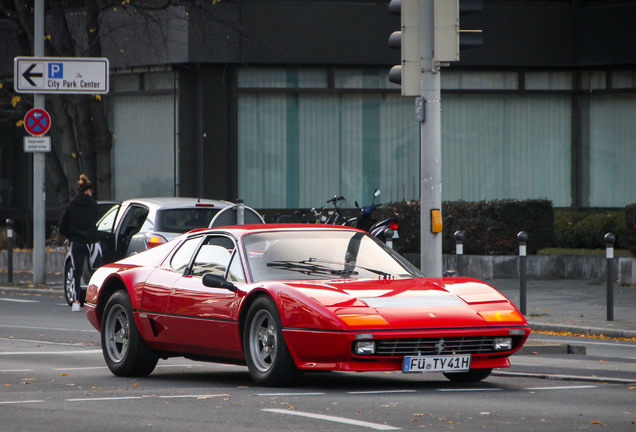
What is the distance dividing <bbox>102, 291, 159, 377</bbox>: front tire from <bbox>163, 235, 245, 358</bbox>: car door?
496 mm

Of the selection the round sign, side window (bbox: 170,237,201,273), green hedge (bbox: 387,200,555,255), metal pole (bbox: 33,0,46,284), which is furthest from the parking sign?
side window (bbox: 170,237,201,273)

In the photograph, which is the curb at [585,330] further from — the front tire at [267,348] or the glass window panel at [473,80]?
the glass window panel at [473,80]

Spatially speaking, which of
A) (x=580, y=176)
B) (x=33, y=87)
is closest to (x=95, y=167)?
(x=33, y=87)

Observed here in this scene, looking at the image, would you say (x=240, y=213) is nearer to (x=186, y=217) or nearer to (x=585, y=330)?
(x=186, y=217)

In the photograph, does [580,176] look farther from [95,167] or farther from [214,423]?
[214,423]

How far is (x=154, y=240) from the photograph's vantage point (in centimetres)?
1786

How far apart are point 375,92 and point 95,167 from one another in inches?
250

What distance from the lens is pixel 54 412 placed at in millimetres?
8633

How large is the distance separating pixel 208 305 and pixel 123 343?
1260 millimetres

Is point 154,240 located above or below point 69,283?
above

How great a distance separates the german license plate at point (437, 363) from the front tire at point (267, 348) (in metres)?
0.84

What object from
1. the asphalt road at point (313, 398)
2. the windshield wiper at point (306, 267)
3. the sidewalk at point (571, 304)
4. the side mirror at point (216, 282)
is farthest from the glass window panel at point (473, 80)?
the side mirror at point (216, 282)

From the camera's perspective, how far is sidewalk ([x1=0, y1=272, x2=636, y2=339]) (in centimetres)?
1571

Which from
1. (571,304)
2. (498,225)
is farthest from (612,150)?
(571,304)
